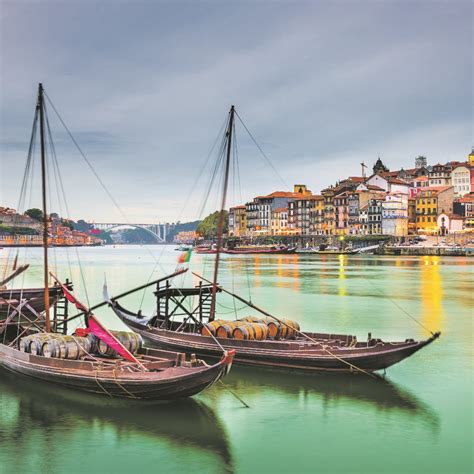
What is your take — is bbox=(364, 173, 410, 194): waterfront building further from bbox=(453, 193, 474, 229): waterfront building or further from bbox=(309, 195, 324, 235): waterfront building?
bbox=(309, 195, 324, 235): waterfront building

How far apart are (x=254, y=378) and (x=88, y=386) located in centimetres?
525

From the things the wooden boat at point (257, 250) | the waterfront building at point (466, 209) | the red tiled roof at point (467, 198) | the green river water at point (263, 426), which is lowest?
the green river water at point (263, 426)

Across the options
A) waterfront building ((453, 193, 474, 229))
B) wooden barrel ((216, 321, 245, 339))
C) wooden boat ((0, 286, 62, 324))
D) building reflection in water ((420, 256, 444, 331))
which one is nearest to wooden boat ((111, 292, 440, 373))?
wooden barrel ((216, 321, 245, 339))

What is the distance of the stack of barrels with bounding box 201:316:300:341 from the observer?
65.8 ft

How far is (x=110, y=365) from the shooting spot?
53.1 feet

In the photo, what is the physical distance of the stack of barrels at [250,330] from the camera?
20047mm

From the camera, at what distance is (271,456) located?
540 inches

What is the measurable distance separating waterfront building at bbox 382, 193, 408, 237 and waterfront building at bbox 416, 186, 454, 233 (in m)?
3.21

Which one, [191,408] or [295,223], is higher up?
[295,223]

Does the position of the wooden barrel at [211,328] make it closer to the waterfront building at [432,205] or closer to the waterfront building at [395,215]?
the waterfront building at [395,215]

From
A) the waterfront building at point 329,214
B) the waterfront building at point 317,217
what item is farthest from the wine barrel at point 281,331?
the waterfront building at point 317,217

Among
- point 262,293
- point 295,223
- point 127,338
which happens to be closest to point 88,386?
point 127,338

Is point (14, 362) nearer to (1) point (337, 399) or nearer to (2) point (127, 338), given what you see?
(2) point (127, 338)

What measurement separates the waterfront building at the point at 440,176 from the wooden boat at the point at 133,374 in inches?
5533
